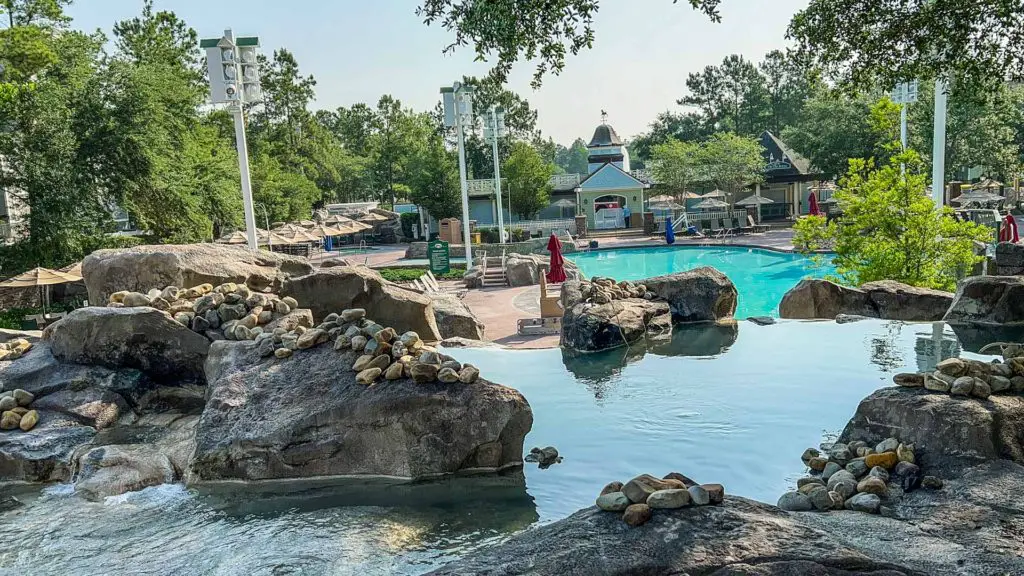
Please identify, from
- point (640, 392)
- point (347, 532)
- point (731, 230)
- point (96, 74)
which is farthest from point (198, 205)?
point (731, 230)

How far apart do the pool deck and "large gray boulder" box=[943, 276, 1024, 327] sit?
21.8 ft

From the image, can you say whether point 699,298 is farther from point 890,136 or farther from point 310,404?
point 310,404

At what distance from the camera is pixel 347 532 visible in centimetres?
570

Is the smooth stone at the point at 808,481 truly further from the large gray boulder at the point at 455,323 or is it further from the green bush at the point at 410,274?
the green bush at the point at 410,274

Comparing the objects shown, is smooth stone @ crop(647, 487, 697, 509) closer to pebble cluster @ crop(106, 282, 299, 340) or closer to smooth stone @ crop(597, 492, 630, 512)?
smooth stone @ crop(597, 492, 630, 512)

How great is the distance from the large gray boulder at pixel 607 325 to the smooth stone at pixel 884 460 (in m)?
6.40

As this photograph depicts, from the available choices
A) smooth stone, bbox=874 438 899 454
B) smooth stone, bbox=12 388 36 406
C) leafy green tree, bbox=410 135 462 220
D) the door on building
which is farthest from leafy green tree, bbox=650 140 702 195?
smooth stone, bbox=12 388 36 406

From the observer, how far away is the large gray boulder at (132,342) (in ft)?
29.2

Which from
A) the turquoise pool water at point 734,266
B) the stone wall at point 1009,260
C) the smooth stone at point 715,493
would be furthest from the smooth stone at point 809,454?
the turquoise pool water at point 734,266

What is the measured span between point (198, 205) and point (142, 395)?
619 inches

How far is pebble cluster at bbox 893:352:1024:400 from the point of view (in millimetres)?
6504

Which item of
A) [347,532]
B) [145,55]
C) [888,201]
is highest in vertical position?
[145,55]

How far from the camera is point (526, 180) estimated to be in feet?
163

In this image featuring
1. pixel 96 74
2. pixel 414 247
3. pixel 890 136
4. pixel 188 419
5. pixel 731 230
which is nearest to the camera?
pixel 188 419
